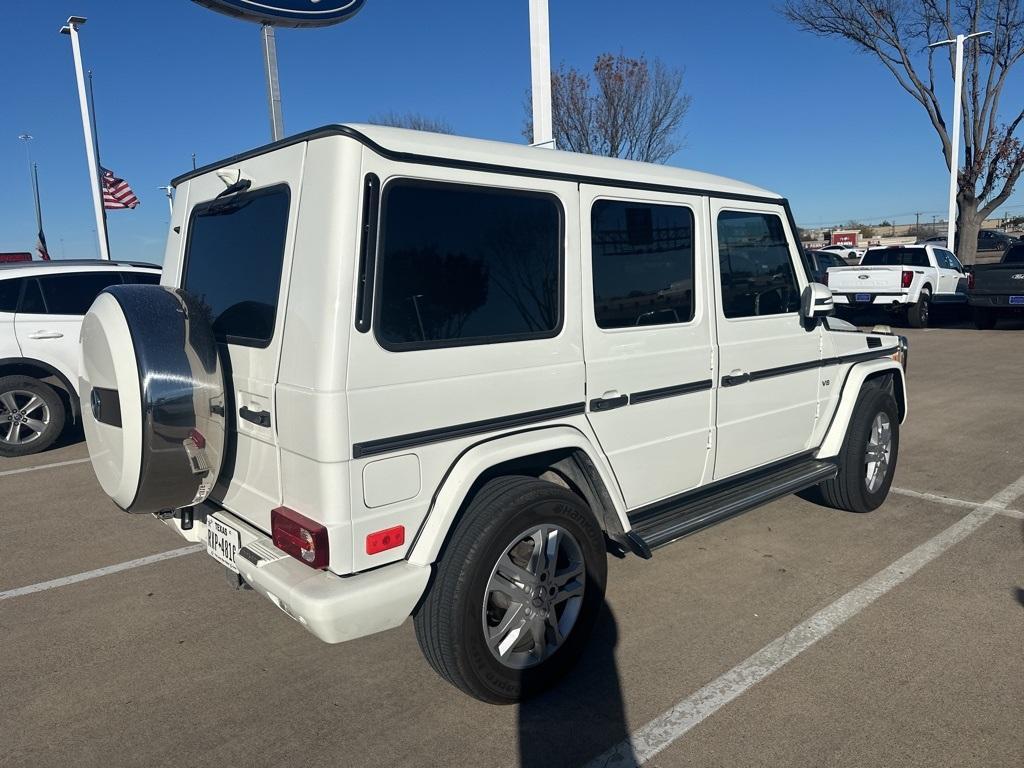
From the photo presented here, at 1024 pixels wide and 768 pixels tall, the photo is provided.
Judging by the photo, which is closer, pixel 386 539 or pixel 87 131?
pixel 386 539

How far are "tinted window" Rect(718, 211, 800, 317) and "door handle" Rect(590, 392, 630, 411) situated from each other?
920 mm

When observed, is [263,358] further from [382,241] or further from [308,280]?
[382,241]

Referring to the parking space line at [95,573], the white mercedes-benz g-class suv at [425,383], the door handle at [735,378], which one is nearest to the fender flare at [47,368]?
the parking space line at [95,573]

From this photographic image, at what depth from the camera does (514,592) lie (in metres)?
2.97

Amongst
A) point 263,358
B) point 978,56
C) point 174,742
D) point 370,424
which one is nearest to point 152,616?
point 174,742

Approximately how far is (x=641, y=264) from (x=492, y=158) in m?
0.95

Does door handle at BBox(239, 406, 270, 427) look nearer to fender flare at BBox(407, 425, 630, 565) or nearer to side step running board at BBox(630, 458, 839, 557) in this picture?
fender flare at BBox(407, 425, 630, 565)

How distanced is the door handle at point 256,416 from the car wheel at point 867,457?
354cm

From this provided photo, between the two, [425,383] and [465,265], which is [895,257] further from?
[425,383]

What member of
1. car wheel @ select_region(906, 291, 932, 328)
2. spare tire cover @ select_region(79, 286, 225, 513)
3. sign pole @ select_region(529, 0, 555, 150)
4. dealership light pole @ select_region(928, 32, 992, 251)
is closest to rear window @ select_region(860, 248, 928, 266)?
car wheel @ select_region(906, 291, 932, 328)

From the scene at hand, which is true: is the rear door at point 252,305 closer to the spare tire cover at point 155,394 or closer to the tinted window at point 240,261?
the tinted window at point 240,261

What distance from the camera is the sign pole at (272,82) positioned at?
7.89m

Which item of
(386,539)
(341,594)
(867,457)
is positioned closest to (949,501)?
(867,457)

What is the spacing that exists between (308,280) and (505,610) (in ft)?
4.95
